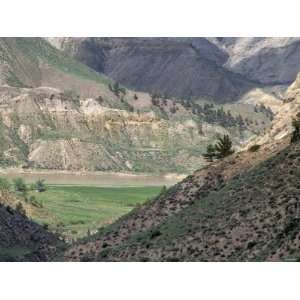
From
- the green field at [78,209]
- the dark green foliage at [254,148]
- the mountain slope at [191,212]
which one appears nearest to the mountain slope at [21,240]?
the mountain slope at [191,212]

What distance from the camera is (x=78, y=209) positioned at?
6678 inches

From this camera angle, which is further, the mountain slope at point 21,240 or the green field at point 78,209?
the green field at point 78,209

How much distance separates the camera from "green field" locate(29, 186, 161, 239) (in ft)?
443

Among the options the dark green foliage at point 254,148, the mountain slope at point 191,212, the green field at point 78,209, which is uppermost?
the green field at point 78,209

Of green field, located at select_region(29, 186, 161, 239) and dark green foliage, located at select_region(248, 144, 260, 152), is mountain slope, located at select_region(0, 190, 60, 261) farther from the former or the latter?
dark green foliage, located at select_region(248, 144, 260, 152)

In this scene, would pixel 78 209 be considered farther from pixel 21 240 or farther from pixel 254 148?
pixel 254 148

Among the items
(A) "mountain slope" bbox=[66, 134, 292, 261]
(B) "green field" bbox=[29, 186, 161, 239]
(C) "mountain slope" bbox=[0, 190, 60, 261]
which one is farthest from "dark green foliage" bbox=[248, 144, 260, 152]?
(B) "green field" bbox=[29, 186, 161, 239]

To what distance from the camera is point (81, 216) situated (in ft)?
517

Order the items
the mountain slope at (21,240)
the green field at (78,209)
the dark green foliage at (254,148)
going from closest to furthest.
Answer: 1. the dark green foliage at (254,148)
2. the mountain slope at (21,240)
3. the green field at (78,209)

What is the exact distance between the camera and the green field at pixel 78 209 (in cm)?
13488

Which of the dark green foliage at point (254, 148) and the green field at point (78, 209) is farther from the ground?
the green field at point (78, 209)

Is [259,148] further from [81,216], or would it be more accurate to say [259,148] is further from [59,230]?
[81,216]

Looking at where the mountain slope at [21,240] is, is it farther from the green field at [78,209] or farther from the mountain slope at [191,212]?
the green field at [78,209]

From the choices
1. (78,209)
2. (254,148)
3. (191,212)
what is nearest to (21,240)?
(191,212)
